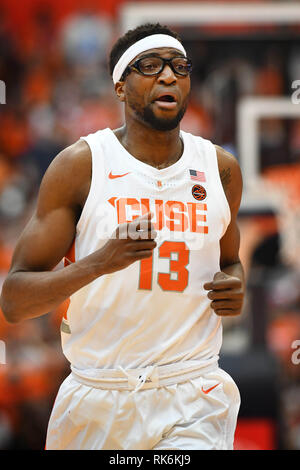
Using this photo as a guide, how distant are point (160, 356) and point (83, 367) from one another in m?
0.31

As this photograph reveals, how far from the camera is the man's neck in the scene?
3.11m

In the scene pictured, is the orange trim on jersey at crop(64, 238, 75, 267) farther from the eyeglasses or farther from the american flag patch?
the eyeglasses

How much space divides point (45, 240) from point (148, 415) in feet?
2.49

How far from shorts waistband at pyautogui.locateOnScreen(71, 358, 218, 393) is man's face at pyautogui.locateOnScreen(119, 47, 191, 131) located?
937mm

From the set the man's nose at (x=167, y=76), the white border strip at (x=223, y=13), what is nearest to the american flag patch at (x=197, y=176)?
the man's nose at (x=167, y=76)

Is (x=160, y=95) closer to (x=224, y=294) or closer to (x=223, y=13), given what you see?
(x=224, y=294)

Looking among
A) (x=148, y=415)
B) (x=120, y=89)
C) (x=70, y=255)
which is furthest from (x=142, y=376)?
(x=120, y=89)

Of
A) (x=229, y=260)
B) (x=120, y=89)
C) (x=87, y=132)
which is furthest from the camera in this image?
(x=87, y=132)

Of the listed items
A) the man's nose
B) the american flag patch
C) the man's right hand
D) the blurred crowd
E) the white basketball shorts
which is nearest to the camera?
the man's right hand

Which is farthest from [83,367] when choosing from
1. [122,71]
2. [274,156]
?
[274,156]

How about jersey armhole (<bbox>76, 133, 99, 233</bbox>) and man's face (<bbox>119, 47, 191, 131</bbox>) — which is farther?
man's face (<bbox>119, 47, 191, 131</bbox>)

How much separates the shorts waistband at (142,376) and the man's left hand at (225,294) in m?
0.23

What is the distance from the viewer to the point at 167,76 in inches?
118

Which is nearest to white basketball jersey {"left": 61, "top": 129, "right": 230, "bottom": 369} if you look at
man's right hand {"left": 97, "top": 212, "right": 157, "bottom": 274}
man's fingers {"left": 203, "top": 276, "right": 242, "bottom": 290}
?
man's fingers {"left": 203, "top": 276, "right": 242, "bottom": 290}
